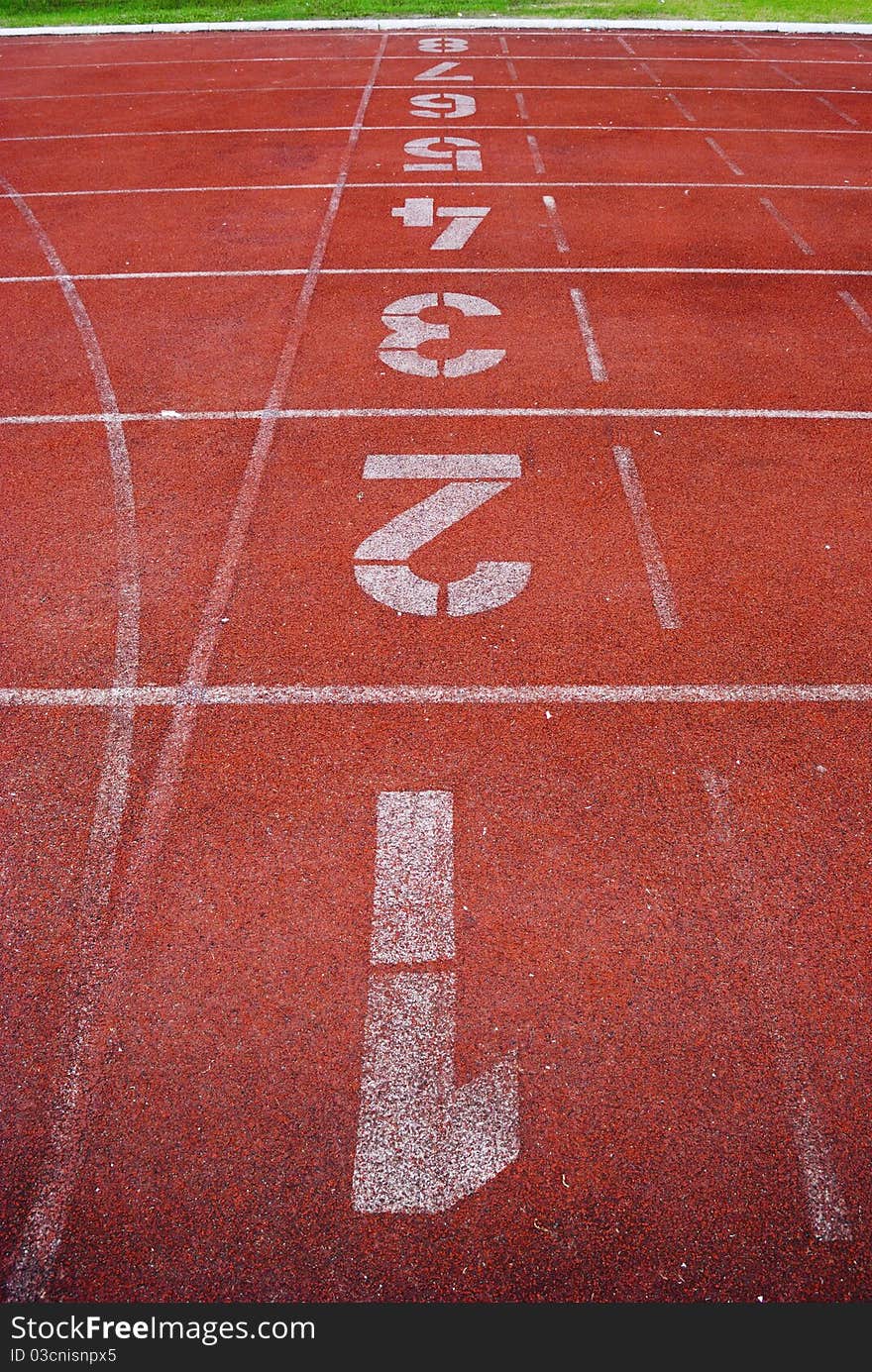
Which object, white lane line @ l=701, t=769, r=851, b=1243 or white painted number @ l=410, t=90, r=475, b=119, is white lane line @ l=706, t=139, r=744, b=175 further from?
white lane line @ l=701, t=769, r=851, b=1243

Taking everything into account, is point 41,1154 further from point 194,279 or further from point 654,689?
point 194,279

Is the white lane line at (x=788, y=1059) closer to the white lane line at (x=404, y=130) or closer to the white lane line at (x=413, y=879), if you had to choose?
the white lane line at (x=413, y=879)

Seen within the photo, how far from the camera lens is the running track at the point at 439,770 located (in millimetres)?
3707

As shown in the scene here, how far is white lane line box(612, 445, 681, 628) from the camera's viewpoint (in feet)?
20.5

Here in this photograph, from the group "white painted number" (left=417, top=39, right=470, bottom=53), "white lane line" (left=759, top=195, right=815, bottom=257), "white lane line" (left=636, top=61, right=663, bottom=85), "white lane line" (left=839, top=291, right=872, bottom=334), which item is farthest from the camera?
"white painted number" (left=417, top=39, right=470, bottom=53)

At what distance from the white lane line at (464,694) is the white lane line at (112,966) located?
0.77 feet

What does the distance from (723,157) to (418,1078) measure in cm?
1448

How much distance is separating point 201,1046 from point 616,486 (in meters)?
4.98

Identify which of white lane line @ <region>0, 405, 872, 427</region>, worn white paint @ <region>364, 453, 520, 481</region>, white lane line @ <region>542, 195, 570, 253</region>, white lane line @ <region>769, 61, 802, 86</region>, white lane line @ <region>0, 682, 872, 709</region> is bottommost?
white lane line @ <region>0, 682, 872, 709</region>

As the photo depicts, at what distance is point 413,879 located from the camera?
188 inches

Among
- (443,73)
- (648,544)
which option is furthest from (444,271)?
(443,73)

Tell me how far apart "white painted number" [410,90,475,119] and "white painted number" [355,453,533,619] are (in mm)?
11616

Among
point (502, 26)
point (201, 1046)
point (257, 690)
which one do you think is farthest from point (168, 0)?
point (201, 1046)

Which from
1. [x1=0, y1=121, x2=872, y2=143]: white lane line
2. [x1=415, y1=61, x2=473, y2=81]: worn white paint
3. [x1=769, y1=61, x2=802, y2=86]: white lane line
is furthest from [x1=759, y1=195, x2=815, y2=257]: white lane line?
[x1=415, y1=61, x2=473, y2=81]: worn white paint
